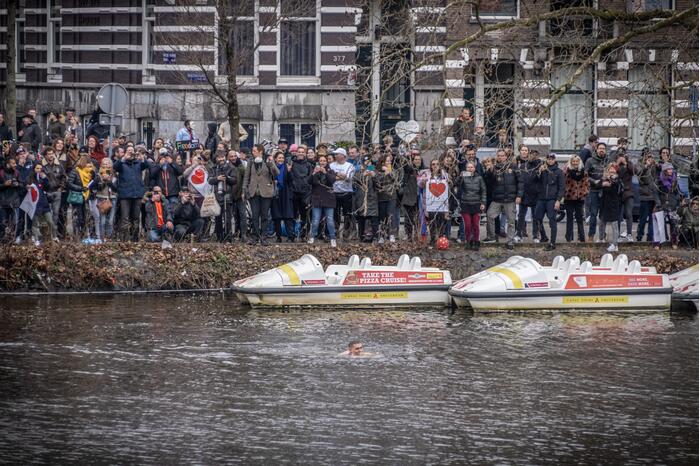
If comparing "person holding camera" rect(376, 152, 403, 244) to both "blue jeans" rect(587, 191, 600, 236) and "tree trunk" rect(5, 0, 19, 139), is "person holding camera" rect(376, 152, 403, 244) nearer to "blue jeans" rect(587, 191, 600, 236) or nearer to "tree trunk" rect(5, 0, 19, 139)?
"blue jeans" rect(587, 191, 600, 236)

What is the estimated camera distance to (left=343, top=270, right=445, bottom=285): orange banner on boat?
3041cm

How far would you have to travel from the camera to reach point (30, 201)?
104 feet

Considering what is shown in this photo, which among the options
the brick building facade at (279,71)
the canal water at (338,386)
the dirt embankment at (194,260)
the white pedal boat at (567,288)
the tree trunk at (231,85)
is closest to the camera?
the canal water at (338,386)

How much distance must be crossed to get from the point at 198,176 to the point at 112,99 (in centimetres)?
265

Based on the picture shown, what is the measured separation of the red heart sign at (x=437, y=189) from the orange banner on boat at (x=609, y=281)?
429 centimetres

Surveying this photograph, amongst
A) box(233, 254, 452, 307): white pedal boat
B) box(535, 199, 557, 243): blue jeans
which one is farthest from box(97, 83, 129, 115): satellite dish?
box(535, 199, 557, 243): blue jeans

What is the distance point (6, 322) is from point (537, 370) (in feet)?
34.1

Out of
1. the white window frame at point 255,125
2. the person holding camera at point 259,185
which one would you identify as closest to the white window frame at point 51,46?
the white window frame at point 255,125

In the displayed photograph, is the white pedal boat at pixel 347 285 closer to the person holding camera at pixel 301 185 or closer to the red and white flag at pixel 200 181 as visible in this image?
the person holding camera at pixel 301 185

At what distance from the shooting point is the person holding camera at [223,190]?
3291 cm

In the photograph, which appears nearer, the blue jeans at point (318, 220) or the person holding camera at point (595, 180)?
the blue jeans at point (318, 220)

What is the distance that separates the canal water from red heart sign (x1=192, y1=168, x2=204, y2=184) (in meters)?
4.02

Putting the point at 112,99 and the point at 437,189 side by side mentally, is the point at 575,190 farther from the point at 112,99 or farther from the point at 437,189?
the point at 112,99

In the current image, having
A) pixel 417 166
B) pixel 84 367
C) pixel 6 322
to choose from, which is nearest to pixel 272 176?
pixel 417 166
